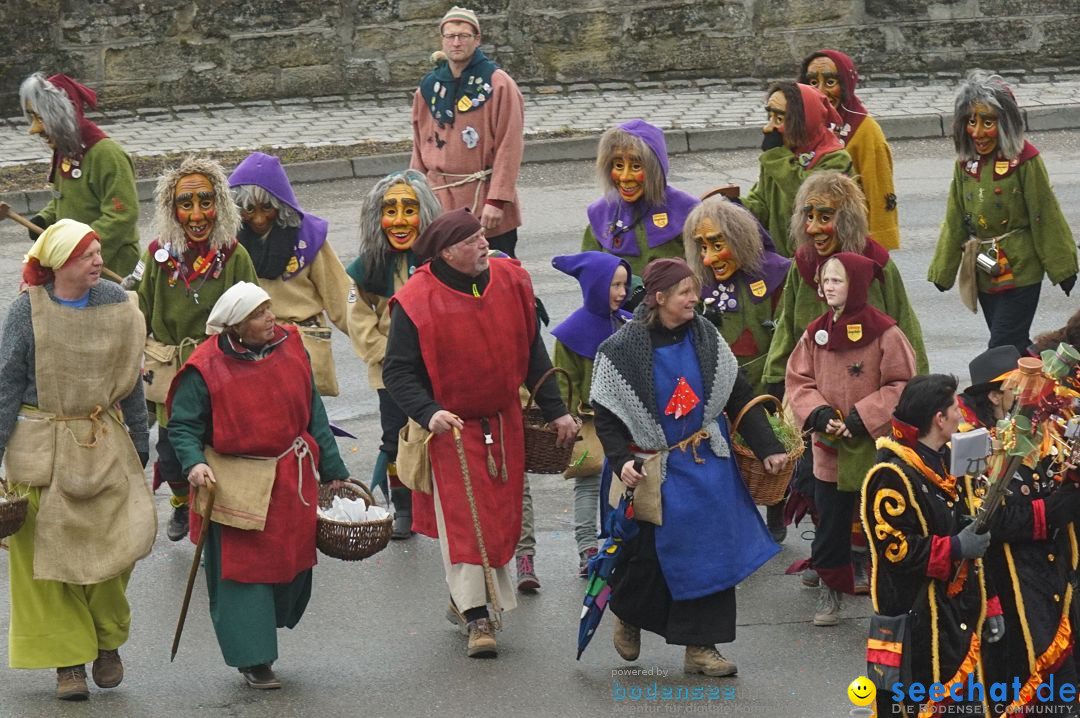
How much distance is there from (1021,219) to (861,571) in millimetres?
2699

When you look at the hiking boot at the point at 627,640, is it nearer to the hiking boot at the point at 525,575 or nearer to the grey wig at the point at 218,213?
the hiking boot at the point at 525,575

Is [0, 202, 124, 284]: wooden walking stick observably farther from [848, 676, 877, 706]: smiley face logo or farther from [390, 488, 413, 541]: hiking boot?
[848, 676, 877, 706]: smiley face logo

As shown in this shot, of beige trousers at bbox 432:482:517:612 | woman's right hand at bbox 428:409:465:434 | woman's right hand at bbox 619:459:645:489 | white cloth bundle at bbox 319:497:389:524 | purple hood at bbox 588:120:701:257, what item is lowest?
beige trousers at bbox 432:482:517:612

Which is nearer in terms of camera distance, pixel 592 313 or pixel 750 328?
pixel 592 313

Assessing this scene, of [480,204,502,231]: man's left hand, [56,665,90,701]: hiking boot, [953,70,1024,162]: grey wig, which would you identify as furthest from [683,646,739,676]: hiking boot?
[480,204,502,231]: man's left hand

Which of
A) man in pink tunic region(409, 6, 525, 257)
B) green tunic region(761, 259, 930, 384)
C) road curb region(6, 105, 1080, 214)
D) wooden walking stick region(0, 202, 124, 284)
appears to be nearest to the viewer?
green tunic region(761, 259, 930, 384)

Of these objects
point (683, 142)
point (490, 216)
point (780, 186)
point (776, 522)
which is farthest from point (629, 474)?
point (683, 142)

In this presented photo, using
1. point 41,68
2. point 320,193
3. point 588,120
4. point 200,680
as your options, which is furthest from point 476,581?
point 41,68

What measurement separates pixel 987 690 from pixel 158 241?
15.1 ft

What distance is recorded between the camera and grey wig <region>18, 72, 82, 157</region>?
34.7 ft

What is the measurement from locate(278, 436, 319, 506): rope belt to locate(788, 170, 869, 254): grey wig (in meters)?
2.50

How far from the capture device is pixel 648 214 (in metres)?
9.43

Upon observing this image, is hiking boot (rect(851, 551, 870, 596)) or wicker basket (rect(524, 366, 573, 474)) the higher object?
wicker basket (rect(524, 366, 573, 474))

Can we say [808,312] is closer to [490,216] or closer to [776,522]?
[776,522]
